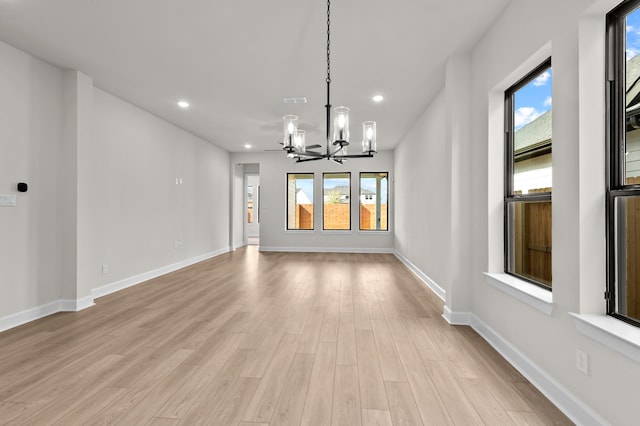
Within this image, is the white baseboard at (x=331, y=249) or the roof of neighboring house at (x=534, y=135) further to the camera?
the white baseboard at (x=331, y=249)

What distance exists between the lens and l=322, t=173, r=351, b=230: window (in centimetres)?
923

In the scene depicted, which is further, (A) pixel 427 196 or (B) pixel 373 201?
(B) pixel 373 201

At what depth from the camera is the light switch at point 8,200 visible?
3.16 meters

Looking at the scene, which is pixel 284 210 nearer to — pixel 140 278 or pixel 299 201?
pixel 299 201

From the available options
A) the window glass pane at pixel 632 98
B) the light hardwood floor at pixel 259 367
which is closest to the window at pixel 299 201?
the light hardwood floor at pixel 259 367

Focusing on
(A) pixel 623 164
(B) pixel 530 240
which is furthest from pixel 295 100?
(A) pixel 623 164

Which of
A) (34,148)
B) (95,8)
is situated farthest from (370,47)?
(34,148)

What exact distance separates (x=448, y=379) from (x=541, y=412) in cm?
54

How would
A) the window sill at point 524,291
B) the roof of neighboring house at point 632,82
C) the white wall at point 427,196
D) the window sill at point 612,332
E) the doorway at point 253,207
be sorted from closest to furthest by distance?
the window sill at point 612,332
the roof of neighboring house at point 632,82
the window sill at point 524,291
the white wall at point 427,196
the doorway at point 253,207

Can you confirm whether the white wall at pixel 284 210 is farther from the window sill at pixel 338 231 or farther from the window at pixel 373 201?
the window at pixel 373 201

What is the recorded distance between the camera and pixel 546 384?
6.62ft

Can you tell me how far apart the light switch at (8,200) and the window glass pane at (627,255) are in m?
4.94

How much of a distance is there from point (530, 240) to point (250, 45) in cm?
316

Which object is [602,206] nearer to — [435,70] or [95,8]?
[435,70]
